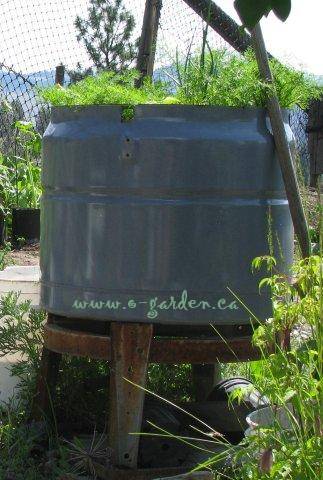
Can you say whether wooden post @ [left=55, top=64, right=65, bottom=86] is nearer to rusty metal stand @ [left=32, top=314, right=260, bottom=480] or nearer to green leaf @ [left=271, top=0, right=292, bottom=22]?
rusty metal stand @ [left=32, top=314, right=260, bottom=480]

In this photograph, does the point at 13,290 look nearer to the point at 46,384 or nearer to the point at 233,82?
the point at 46,384

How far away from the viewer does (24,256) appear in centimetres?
692

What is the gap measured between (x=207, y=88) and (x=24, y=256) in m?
4.61

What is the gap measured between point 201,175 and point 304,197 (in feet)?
0.88

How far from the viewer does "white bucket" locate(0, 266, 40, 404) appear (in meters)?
3.18

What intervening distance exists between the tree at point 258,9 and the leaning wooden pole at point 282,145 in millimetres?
847

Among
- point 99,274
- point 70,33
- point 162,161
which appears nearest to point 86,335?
point 99,274

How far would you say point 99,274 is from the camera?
2.36 meters

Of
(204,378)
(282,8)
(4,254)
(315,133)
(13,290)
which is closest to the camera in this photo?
(282,8)

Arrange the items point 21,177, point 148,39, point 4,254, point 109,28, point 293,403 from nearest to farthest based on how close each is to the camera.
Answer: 1. point 293,403
2. point 148,39
3. point 4,254
4. point 21,177
5. point 109,28

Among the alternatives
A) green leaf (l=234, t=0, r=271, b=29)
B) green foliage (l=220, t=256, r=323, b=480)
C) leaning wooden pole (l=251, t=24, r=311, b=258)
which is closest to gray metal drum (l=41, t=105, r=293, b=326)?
leaning wooden pole (l=251, t=24, r=311, b=258)

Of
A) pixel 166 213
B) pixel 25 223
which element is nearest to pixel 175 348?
pixel 166 213

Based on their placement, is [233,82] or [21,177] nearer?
[233,82]

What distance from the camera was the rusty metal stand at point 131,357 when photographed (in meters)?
2.34
